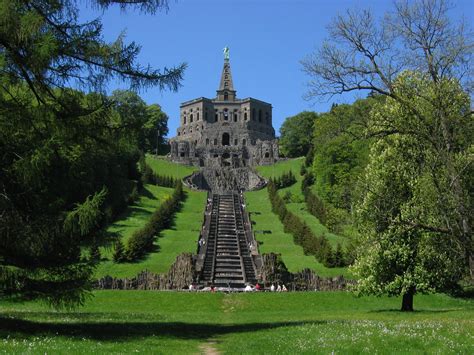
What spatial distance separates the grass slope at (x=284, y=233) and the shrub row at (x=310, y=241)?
48 centimetres

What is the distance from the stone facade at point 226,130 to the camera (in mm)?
112250

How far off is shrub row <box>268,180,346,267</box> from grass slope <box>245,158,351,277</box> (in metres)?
0.48

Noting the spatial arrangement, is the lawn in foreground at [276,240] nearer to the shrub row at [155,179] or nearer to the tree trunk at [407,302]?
the shrub row at [155,179]

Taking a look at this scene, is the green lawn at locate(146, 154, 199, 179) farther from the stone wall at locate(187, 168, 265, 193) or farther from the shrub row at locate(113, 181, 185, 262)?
the shrub row at locate(113, 181, 185, 262)

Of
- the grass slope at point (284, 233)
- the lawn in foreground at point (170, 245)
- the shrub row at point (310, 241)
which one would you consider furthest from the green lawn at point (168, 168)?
the shrub row at point (310, 241)

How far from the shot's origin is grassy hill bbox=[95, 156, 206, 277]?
43.0m

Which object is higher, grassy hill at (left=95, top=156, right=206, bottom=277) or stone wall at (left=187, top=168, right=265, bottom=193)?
stone wall at (left=187, top=168, right=265, bottom=193)

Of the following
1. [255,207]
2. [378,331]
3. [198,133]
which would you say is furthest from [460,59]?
[198,133]

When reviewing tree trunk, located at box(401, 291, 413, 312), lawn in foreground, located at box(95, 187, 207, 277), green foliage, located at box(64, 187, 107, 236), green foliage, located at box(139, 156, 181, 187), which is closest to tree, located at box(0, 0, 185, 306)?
green foliage, located at box(64, 187, 107, 236)

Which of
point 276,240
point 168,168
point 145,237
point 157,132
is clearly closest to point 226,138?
point 157,132

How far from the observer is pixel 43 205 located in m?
16.9

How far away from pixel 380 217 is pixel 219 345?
229 inches

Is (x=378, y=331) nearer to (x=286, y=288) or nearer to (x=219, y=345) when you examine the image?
(x=219, y=345)

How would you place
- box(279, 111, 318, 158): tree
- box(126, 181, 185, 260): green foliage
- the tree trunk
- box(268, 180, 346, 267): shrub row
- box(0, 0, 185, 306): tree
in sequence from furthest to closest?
box(279, 111, 318, 158): tree → box(126, 181, 185, 260): green foliage → box(268, 180, 346, 267): shrub row → the tree trunk → box(0, 0, 185, 306): tree
